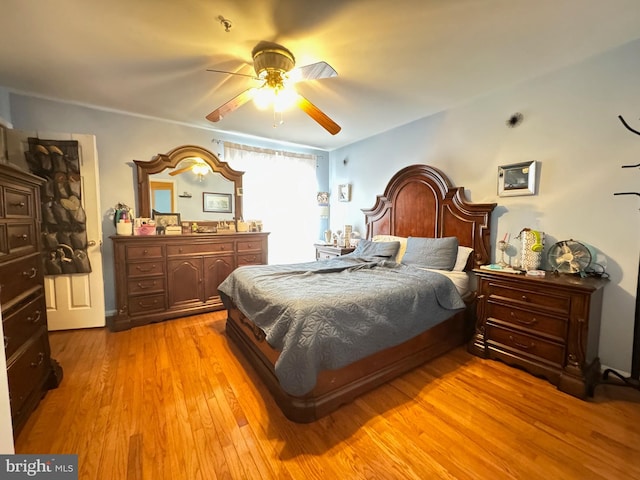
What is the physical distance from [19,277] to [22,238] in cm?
24

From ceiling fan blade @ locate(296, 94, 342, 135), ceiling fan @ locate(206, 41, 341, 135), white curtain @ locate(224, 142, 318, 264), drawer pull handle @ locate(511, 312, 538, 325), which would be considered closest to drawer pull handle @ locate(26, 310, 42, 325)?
ceiling fan @ locate(206, 41, 341, 135)

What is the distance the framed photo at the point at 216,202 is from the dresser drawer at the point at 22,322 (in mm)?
2082

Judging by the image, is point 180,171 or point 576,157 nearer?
point 576,157

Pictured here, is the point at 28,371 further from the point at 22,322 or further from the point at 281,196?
the point at 281,196

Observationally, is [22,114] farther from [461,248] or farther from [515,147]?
[515,147]

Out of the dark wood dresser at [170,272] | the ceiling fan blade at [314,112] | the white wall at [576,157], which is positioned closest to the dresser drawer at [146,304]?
the dark wood dresser at [170,272]

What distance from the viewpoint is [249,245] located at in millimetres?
3768

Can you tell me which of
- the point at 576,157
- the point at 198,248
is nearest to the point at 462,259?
the point at 576,157

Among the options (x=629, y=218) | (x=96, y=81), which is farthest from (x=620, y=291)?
(x=96, y=81)

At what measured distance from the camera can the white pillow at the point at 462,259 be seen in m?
2.77

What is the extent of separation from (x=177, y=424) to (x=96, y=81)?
9.73 feet

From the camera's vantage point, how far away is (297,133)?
3939mm

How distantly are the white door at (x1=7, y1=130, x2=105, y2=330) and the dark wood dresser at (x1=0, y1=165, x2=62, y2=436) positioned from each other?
1254mm

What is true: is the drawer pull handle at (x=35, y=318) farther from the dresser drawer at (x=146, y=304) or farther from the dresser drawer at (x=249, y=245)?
the dresser drawer at (x=249, y=245)
